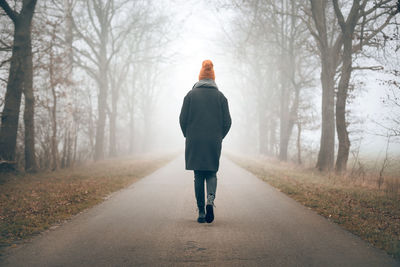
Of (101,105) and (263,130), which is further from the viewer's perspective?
(263,130)

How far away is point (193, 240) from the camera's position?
343cm

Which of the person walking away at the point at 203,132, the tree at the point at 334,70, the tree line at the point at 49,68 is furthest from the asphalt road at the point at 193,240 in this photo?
the tree at the point at 334,70

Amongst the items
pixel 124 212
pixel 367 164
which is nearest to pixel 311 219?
pixel 124 212

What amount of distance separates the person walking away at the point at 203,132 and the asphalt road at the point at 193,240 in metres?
0.56

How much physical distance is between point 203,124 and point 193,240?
1.67m

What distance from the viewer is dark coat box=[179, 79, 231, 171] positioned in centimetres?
424

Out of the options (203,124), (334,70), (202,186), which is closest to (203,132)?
(203,124)

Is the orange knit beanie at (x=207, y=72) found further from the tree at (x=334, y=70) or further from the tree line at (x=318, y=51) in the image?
the tree at (x=334, y=70)

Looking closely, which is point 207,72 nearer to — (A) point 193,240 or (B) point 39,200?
(A) point 193,240

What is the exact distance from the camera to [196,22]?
17.9 m

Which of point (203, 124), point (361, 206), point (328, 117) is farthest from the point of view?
point (328, 117)

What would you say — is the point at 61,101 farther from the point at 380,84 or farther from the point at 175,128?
the point at 175,128

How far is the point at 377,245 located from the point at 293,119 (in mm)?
13810

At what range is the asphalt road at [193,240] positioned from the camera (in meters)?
2.84
